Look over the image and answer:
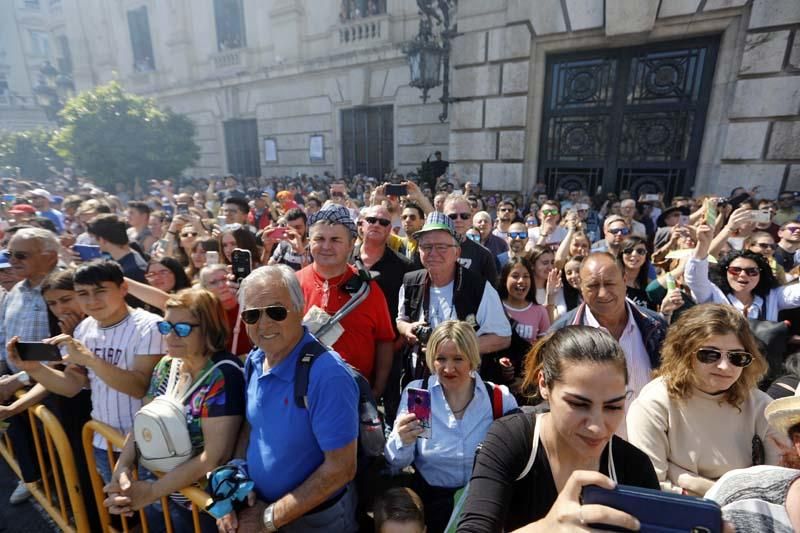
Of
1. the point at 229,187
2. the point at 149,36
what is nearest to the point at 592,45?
the point at 229,187

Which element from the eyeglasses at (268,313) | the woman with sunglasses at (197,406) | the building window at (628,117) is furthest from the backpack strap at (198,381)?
the building window at (628,117)

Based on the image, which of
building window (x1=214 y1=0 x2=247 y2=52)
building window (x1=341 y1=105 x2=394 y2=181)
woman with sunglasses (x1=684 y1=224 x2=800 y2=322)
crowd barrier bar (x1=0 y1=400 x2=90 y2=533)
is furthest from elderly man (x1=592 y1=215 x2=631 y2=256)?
building window (x1=214 y1=0 x2=247 y2=52)

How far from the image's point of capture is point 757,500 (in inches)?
47.2

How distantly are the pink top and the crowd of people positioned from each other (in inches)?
0.5

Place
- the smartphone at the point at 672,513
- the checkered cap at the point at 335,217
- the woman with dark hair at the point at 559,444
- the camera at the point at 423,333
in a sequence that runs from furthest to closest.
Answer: the checkered cap at the point at 335,217, the camera at the point at 423,333, the woman with dark hair at the point at 559,444, the smartphone at the point at 672,513

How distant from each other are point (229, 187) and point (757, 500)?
51.8ft

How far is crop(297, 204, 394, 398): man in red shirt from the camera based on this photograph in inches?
107

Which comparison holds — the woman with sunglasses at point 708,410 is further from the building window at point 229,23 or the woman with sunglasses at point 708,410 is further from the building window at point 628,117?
the building window at point 229,23

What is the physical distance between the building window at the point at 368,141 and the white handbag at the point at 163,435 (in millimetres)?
13943

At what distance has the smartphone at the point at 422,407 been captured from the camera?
2053 millimetres

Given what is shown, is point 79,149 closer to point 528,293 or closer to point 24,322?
point 24,322

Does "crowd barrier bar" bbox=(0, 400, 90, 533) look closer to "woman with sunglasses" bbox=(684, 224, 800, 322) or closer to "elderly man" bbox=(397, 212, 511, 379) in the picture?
"elderly man" bbox=(397, 212, 511, 379)

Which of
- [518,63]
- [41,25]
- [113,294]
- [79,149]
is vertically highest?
[41,25]

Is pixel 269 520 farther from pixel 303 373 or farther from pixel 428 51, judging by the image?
pixel 428 51
